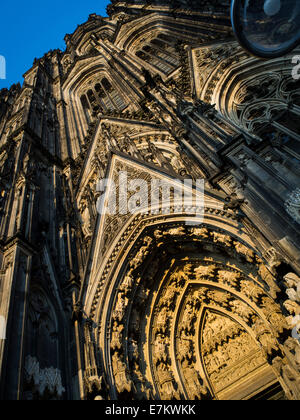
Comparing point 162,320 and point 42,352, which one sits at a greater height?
point 162,320

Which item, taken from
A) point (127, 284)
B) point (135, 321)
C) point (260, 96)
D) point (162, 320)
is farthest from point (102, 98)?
point (135, 321)

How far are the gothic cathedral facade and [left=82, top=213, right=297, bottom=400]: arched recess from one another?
33 mm

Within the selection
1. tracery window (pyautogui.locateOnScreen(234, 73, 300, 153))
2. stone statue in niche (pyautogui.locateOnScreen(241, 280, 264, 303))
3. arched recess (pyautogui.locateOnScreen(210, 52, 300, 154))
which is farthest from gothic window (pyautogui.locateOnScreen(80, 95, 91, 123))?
stone statue in niche (pyautogui.locateOnScreen(241, 280, 264, 303))

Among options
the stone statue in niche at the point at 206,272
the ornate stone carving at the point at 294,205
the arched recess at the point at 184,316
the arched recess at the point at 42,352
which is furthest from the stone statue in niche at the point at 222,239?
the arched recess at the point at 42,352

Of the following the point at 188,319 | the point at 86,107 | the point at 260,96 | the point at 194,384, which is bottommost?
the point at 194,384

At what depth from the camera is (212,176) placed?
23.4ft

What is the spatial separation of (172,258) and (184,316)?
1.66 metres

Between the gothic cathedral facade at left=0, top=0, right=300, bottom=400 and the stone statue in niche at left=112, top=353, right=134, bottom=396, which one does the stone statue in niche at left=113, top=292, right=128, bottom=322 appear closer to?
the gothic cathedral facade at left=0, top=0, right=300, bottom=400

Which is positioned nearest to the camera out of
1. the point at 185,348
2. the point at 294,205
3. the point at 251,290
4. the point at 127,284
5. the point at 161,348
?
the point at 294,205

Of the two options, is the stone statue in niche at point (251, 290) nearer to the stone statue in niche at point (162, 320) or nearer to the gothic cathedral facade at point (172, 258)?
the gothic cathedral facade at point (172, 258)

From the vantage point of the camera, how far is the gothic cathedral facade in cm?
579

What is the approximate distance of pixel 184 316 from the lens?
29.3ft

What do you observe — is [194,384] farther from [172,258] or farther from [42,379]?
[42,379]

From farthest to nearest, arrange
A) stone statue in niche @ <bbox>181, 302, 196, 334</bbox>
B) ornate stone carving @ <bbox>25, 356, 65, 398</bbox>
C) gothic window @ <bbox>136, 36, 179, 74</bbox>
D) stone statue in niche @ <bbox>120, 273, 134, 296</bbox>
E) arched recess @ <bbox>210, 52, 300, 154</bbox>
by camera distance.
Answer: gothic window @ <bbox>136, 36, 179, 74</bbox> < arched recess @ <bbox>210, 52, 300, 154</bbox> < stone statue in niche @ <bbox>181, 302, 196, 334</bbox> < stone statue in niche @ <bbox>120, 273, 134, 296</bbox> < ornate stone carving @ <bbox>25, 356, 65, 398</bbox>
